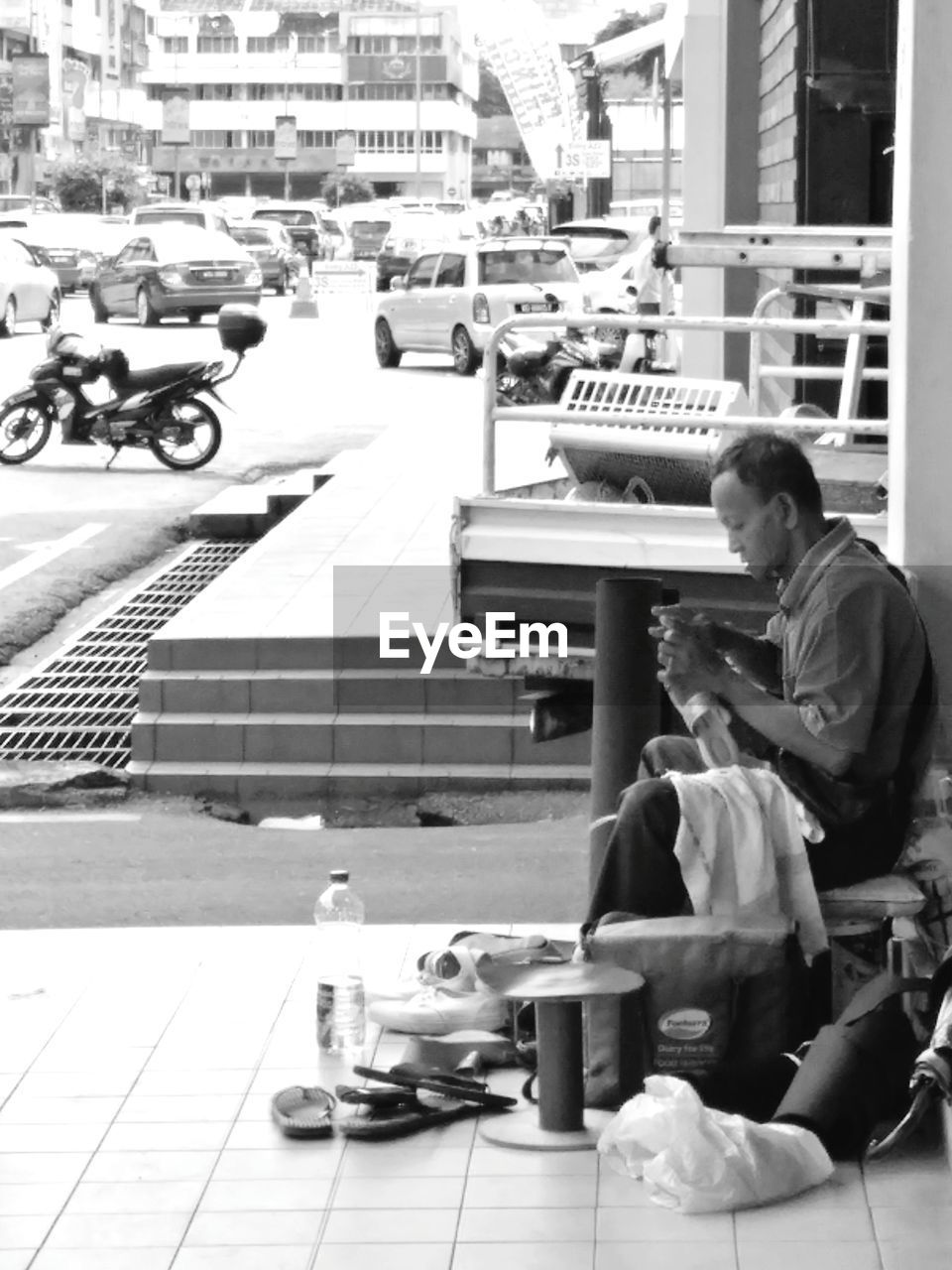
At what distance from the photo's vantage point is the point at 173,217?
47938 mm

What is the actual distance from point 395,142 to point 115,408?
116 metres

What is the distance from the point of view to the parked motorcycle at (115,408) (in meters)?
16.9

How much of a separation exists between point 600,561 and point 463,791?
2.20 meters

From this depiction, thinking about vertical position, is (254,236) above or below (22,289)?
above

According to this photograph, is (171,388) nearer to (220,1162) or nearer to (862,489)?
(862,489)

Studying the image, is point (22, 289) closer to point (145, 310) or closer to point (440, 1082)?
point (145, 310)

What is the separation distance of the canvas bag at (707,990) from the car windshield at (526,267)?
23446 millimetres

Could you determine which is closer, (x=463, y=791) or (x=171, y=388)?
(x=463, y=791)

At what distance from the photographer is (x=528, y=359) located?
2111 cm

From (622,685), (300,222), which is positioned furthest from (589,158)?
(622,685)

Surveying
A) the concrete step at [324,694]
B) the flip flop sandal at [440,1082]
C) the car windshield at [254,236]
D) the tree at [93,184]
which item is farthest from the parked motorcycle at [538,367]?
the tree at [93,184]

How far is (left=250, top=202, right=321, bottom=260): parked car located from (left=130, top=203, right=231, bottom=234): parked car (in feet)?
21.3

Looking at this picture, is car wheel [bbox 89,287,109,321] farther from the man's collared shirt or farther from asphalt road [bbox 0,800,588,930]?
the man's collared shirt

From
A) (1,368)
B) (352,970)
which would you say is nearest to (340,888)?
(352,970)
